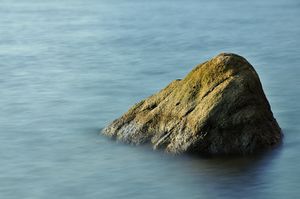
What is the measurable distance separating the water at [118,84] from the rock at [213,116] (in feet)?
0.91

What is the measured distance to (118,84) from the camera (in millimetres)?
26594

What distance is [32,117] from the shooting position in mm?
21453

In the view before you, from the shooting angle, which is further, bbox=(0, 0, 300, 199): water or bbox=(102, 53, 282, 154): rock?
bbox=(102, 53, 282, 154): rock

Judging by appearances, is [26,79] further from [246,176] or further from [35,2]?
[35,2]

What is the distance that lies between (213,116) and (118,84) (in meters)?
11.0

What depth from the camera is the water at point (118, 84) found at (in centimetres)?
1567

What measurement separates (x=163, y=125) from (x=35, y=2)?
1504 inches

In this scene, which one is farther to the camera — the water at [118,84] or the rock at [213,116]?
the rock at [213,116]

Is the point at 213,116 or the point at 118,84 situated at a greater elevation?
the point at 118,84

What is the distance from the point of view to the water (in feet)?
51.4

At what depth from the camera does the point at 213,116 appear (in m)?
15.8

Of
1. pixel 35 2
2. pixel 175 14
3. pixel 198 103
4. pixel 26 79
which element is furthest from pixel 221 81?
pixel 35 2

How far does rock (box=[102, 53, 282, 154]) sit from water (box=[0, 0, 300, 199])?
276mm

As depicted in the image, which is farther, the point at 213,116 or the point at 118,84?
the point at 118,84
